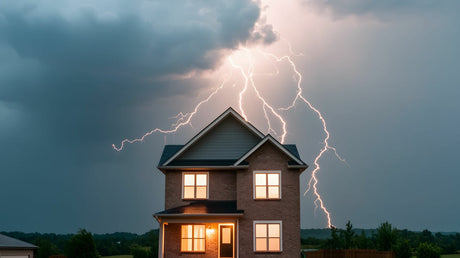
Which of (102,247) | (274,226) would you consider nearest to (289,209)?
(274,226)

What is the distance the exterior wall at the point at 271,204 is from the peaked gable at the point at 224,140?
1.91m

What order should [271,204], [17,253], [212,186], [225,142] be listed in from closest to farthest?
[271,204] → [212,186] → [225,142] → [17,253]

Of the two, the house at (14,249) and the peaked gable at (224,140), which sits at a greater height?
the peaked gable at (224,140)

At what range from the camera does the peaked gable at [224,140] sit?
25.4 m

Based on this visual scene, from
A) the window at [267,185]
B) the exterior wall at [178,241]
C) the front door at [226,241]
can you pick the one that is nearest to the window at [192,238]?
the exterior wall at [178,241]

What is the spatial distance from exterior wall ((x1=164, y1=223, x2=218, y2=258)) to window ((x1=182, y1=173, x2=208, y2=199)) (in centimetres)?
167

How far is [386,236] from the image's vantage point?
29906mm

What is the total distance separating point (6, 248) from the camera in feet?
89.8

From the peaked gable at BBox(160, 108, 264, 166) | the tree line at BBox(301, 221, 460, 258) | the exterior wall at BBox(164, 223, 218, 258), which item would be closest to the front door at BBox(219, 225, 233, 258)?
the exterior wall at BBox(164, 223, 218, 258)

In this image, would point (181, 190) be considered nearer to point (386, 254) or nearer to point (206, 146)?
point (206, 146)

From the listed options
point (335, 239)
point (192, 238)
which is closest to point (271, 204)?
point (192, 238)

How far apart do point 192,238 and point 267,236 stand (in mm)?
3783

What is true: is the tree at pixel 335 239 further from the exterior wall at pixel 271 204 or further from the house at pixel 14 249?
the house at pixel 14 249

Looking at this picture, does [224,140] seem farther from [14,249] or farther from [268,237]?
[14,249]
